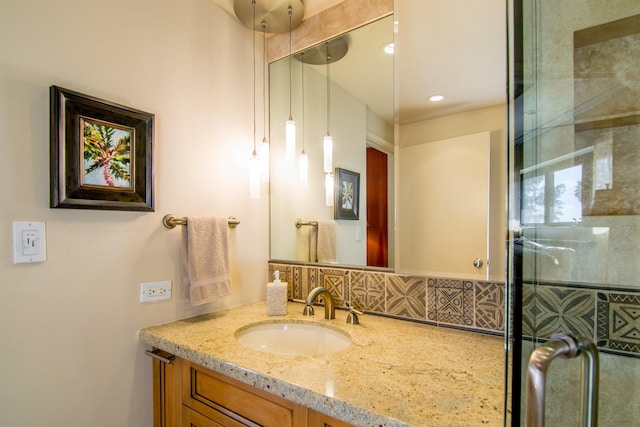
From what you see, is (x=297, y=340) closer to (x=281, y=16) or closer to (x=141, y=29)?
(x=141, y=29)

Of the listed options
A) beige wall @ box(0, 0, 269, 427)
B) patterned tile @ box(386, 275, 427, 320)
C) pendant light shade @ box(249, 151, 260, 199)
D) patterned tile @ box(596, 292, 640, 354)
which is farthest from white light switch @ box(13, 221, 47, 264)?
patterned tile @ box(596, 292, 640, 354)

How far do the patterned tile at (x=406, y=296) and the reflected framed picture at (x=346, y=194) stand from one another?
1.21ft

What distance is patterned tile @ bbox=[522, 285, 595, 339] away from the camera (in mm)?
707

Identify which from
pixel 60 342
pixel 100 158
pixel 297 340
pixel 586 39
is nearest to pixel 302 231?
pixel 297 340

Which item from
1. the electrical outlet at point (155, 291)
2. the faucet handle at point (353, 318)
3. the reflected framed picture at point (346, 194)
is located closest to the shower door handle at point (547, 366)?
the faucet handle at point (353, 318)

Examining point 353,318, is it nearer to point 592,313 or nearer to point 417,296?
point 417,296

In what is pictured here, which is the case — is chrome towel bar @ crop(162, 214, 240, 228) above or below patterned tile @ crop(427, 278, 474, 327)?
above

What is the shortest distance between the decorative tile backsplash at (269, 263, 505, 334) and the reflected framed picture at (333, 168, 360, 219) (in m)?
0.28

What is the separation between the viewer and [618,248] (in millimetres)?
796

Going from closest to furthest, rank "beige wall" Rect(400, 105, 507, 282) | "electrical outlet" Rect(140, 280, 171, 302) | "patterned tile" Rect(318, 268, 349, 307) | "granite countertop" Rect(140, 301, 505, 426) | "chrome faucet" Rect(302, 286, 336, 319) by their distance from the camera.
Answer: "granite countertop" Rect(140, 301, 505, 426), "beige wall" Rect(400, 105, 507, 282), "electrical outlet" Rect(140, 280, 171, 302), "chrome faucet" Rect(302, 286, 336, 319), "patterned tile" Rect(318, 268, 349, 307)

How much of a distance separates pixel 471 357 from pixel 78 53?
5.55ft

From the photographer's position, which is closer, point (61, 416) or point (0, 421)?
point (0, 421)

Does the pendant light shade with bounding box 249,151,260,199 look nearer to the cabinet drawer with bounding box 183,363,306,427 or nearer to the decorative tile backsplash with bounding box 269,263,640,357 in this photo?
the decorative tile backsplash with bounding box 269,263,640,357

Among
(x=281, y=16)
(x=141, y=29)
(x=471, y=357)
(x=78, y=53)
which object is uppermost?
(x=281, y=16)
